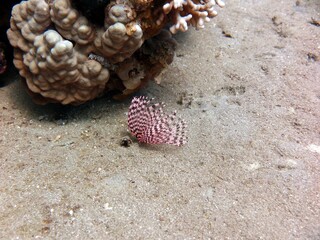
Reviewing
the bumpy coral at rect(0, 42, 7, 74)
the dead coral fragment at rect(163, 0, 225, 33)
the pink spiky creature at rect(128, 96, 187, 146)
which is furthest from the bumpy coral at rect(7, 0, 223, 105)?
the bumpy coral at rect(0, 42, 7, 74)

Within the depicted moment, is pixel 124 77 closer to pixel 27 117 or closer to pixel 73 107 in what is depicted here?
pixel 73 107

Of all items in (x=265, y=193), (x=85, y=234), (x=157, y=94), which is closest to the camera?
(x=85, y=234)

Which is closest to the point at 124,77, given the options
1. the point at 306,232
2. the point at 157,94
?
the point at 157,94

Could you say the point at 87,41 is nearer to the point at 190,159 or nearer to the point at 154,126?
the point at 154,126

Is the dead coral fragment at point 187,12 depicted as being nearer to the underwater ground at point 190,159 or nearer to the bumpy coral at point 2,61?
the underwater ground at point 190,159

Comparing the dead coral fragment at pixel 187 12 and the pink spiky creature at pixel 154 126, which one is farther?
the pink spiky creature at pixel 154 126

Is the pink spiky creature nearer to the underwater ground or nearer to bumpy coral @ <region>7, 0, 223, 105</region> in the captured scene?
the underwater ground

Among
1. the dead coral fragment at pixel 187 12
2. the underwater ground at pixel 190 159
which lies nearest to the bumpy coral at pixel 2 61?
the underwater ground at pixel 190 159
